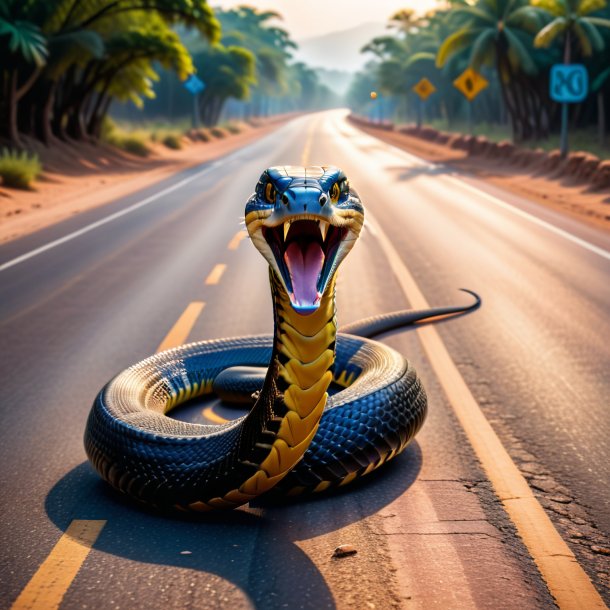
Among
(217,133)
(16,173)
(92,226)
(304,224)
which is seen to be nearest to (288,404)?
(304,224)

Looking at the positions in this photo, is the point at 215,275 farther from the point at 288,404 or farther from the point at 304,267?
the point at 304,267

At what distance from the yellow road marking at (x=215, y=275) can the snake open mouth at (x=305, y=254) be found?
7.34 m

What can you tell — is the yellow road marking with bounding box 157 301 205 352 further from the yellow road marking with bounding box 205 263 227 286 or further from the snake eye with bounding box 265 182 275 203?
the snake eye with bounding box 265 182 275 203

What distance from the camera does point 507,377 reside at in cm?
648

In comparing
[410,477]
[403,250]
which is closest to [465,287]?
[403,250]

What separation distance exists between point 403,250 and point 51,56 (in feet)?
66.1

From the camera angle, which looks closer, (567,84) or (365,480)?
(365,480)

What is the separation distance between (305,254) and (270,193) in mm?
277

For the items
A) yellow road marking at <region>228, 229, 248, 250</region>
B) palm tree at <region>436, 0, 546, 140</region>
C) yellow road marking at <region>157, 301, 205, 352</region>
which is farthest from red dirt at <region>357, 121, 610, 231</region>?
yellow road marking at <region>157, 301, 205, 352</region>

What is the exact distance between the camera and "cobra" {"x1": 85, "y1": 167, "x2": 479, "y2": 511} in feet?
10.4

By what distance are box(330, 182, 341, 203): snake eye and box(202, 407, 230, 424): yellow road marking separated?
275 centimetres

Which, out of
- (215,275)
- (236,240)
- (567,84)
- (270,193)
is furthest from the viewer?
(567,84)

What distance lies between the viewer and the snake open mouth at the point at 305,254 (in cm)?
312

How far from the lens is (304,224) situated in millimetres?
3260
